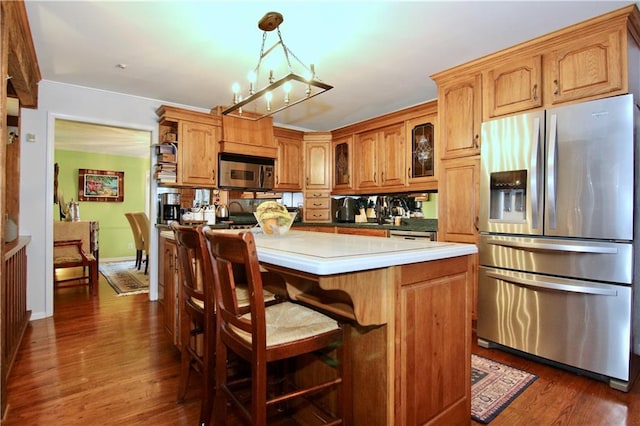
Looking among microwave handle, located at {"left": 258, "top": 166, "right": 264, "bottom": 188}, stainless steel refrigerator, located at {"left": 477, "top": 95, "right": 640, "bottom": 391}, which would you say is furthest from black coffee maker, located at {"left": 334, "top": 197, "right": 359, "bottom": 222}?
stainless steel refrigerator, located at {"left": 477, "top": 95, "right": 640, "bottom": 391}

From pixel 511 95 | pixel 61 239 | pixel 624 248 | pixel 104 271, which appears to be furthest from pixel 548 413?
pixel 104 271

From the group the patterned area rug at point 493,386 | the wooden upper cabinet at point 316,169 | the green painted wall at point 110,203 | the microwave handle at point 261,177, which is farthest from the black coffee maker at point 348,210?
the green painted wall at point 110,203

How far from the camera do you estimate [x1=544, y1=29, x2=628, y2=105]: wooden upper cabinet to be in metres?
2.16

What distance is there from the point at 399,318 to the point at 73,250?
15.6 feet

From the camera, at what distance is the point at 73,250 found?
450 centimetres

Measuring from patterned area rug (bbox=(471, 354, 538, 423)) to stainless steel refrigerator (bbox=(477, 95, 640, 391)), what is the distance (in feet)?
0.86

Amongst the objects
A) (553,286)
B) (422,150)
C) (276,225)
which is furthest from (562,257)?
(422,150)

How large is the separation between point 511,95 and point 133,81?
3.48 metres

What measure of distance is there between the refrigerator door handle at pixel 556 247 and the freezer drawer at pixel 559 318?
0.20 metres

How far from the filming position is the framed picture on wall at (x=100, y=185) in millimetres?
6887

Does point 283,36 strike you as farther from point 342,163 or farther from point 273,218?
point 342,163

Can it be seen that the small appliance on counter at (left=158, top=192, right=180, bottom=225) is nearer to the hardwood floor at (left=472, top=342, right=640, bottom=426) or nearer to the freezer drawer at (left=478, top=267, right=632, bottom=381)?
the freezer drawer at (left=478, top=267, right=632, bottom=381)

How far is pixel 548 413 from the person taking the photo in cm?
182

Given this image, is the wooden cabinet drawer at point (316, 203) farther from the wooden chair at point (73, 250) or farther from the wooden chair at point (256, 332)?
the wooden chair at point (256, 332)
